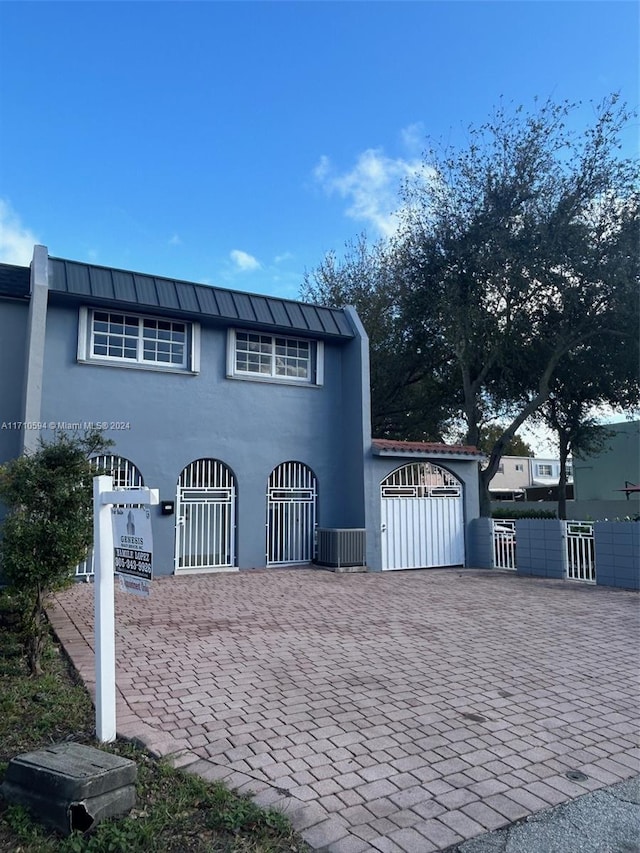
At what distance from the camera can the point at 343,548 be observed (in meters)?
13.7

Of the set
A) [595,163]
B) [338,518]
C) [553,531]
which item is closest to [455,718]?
[553,531]

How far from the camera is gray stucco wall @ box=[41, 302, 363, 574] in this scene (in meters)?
12.3

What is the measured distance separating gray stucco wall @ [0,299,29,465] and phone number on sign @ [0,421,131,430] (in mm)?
30

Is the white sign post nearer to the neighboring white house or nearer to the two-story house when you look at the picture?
the two-story house

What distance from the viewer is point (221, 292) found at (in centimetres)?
1370

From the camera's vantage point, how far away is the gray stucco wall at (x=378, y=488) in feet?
46.3

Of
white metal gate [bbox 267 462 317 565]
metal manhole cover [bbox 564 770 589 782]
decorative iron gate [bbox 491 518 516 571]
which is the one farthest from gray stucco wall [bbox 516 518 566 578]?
metal manhole cover [bbox 564 770 589 782]

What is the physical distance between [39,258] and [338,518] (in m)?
8.62

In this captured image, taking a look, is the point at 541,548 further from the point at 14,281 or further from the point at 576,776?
the point at 14,281

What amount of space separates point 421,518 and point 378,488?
145cm

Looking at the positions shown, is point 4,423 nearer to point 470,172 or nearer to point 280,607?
point 280,607

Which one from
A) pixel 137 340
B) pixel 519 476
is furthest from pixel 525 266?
pixel 519 476

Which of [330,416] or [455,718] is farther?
[330,416]

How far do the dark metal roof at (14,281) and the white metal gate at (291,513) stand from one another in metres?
6.44
